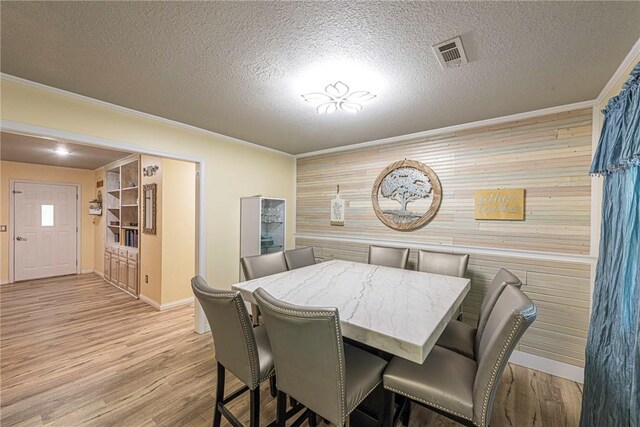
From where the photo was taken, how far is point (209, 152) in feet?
10.9

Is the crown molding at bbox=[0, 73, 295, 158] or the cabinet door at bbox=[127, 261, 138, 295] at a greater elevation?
the crown molding at bbox=[0, 73, 295, 158]

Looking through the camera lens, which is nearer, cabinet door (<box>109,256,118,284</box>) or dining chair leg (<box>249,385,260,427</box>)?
dining chair leg (<box>249,385,260,427</box>)

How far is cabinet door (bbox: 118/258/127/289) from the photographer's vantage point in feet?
15.5

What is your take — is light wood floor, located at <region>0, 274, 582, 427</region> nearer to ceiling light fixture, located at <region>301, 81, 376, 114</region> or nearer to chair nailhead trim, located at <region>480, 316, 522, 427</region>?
chair nailhead trim, located at <region>480, 316, 522, 427</region>

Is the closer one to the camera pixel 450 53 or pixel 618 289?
pixel 618 289

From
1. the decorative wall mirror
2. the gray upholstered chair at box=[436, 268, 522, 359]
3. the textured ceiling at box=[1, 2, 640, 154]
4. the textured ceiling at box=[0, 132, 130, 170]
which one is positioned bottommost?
the gray upholstered chair at box=[436, 268, 522, 359]

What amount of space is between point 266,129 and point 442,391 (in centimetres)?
298

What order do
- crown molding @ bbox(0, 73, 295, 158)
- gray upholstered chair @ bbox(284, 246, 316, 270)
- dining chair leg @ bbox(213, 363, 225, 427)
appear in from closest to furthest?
1. dining chair leg @ bbox(213, 363, 225, 427)
2. crown molding @ bbox(0, 73, 295, 158)
3. gray upholstered chair @ bbox(284, 246, 316, 270)

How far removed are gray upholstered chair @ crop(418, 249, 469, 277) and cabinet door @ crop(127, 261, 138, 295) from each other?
179 inches

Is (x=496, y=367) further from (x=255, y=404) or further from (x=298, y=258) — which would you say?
(x=298, y=258)

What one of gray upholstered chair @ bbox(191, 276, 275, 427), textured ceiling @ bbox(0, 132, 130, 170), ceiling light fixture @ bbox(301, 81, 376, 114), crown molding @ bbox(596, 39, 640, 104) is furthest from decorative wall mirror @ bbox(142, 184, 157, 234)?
crown molding @ bbox(596, 39, 640, 104)

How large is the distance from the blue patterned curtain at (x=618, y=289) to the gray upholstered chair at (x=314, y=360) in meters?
1.30

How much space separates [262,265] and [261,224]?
114cm

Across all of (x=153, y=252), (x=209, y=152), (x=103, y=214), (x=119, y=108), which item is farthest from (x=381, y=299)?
(x=103, y=214)
